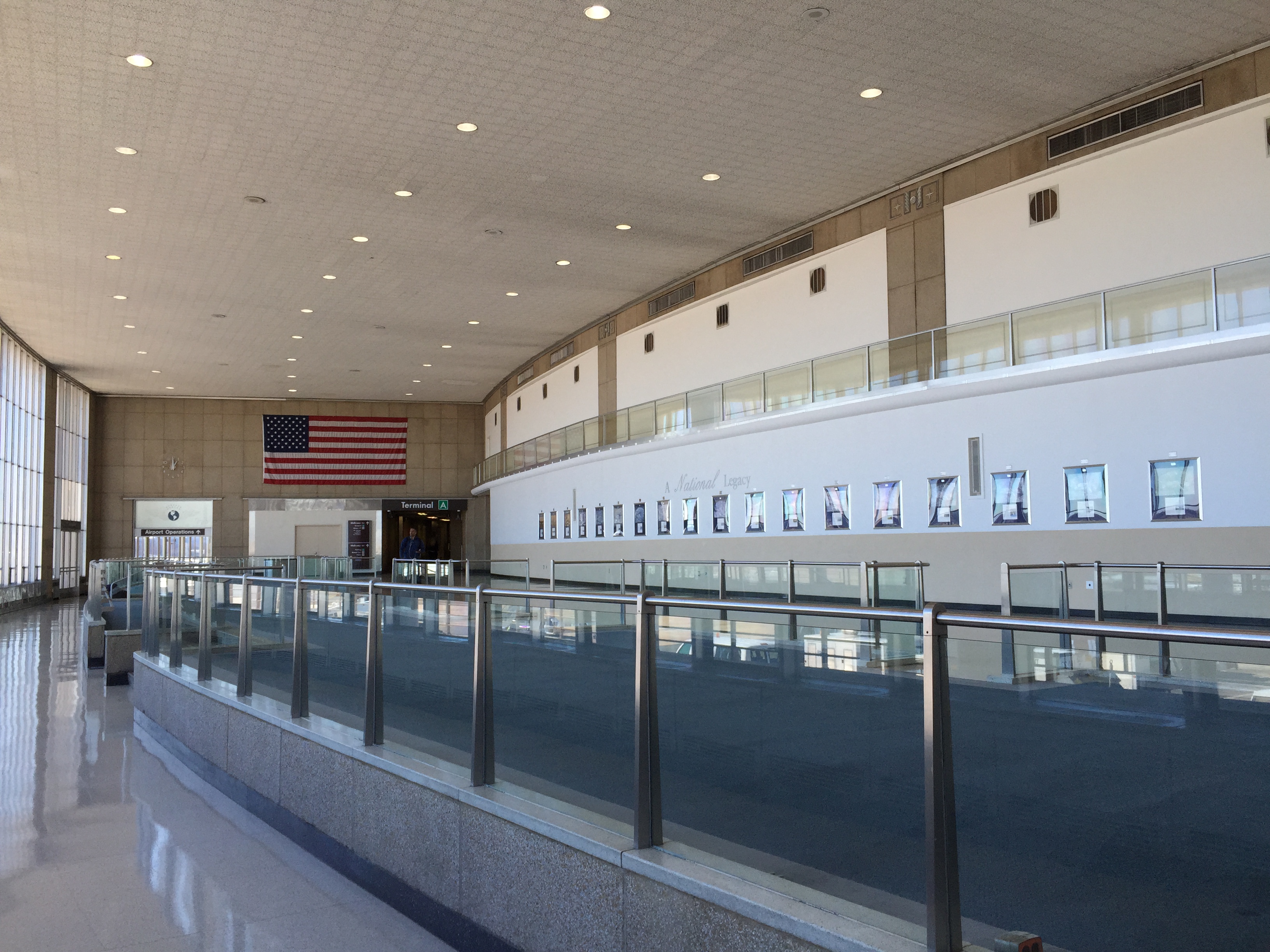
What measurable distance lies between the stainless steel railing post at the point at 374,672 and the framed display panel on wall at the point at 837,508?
15.0 metres

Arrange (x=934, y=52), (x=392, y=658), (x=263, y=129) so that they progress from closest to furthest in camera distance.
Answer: (x=392, y=658), (x=934, y=52), (x=263, y=129)

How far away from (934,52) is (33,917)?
13178mm

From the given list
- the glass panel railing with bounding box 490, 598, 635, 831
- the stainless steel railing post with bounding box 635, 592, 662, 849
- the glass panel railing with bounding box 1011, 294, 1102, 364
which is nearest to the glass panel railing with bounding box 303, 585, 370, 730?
the glass panel railing with bounding box 490, 598, 635, 831

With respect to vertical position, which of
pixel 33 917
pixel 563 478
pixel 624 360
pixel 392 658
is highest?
pixel 624 360

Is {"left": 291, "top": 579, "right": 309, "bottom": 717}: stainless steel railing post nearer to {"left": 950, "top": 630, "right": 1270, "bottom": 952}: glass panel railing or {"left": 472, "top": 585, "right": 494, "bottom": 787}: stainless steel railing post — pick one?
{"left": 472, "top": 585, "right": 494, "bottom": 787}: stainless steel railing post

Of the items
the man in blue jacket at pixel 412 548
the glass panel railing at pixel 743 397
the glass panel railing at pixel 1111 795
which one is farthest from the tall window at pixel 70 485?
the glass panel railing at pixel 1111 795

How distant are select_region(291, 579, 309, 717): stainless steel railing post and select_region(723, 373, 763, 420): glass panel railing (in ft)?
51.5

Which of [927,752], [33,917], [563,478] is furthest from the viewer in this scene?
[563,478]

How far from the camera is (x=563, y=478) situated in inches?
1240

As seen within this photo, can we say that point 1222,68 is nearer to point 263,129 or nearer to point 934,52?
point 934,52

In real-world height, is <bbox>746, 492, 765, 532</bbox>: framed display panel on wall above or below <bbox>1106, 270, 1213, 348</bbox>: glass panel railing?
below

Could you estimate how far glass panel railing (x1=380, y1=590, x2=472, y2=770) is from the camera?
4.30 metres

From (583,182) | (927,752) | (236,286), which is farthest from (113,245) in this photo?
(927,752)

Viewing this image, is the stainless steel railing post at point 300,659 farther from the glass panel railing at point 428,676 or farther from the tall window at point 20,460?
the tall window at point 20,460
